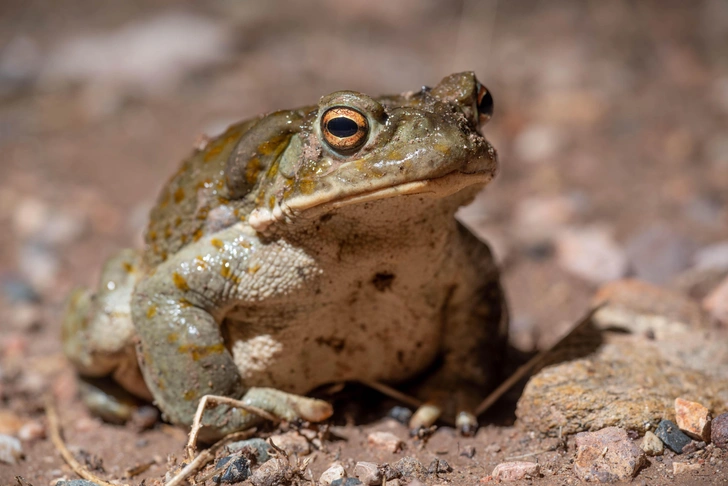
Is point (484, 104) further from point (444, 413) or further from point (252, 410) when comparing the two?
point (252, 410)

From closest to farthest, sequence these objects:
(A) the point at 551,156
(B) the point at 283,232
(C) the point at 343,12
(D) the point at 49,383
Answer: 1. (B) the point at 283,232
2. (D) the point at 49,383
3. (A) the point at 551,156
4. (C) the point at 343,12

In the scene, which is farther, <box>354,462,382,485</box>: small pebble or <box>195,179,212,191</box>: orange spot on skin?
<box>195,179,212,191</box>: orange spot on skin

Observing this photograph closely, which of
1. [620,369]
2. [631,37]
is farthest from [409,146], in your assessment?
[631,37]

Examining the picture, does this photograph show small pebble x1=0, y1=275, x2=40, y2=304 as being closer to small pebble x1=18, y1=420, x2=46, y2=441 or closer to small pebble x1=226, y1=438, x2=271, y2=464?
small pebble x1=18, y1=420, x2=46, y2=441

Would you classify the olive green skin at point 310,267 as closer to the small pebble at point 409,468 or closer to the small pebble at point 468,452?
the small pebble at point 468,452

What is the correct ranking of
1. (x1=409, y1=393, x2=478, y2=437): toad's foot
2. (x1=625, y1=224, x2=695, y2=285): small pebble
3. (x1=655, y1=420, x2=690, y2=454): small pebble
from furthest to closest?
(x1=625, y1=224, x2=695, y2=285): small pebble, (x1=409, y1=393, x2=478, y2=437): toad's foot, (x1=655, y1=420, x2=690, y2=454): small pebble

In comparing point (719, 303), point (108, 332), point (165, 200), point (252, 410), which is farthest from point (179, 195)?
point (719, 303)

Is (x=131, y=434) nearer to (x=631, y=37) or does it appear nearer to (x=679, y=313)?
(x=679, y=313)

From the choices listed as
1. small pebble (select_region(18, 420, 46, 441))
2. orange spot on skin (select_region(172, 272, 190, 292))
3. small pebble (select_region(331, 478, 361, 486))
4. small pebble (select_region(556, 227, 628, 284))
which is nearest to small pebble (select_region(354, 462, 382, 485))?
small pebble (select_region(331, 478, 361, 486))
